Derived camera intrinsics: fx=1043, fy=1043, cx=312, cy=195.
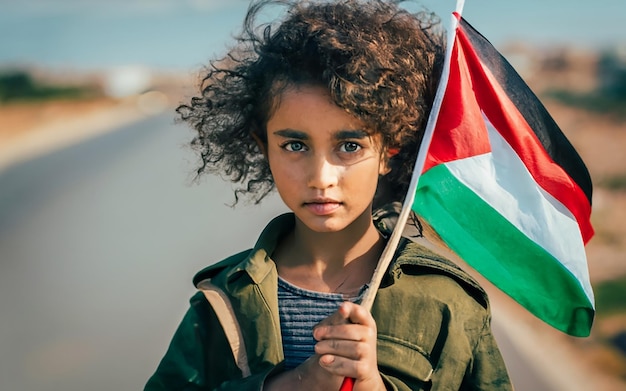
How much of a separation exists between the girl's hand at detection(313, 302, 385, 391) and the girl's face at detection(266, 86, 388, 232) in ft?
1.08

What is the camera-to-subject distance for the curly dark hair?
2.73 meters

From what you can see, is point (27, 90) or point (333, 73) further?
point (27, 90)

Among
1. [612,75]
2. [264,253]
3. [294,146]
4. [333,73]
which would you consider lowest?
[264,253]

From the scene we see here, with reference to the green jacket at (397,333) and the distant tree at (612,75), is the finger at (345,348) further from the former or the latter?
the distant tree at (612,75)

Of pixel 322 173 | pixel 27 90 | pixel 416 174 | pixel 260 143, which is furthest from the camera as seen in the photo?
pixel 27 90

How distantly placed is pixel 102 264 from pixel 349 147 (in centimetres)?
663

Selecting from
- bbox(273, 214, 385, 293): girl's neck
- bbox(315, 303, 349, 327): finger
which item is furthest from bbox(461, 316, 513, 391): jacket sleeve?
bbox(315, 303, 349, 327): finger

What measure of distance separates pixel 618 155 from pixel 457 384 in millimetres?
20981

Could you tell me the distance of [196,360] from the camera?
2.83 metres

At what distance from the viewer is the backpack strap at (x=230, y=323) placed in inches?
109

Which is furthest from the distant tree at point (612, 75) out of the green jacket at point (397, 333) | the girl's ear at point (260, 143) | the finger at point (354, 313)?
the finger at point (354, 313)

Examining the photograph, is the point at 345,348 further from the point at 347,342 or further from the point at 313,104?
the point at 313,104

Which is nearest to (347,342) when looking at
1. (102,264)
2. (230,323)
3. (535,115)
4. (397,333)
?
(397,333)

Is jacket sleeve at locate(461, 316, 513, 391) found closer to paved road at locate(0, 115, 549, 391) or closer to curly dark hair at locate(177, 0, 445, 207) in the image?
curly dark hair at locate(177, 0, 445, 207)
